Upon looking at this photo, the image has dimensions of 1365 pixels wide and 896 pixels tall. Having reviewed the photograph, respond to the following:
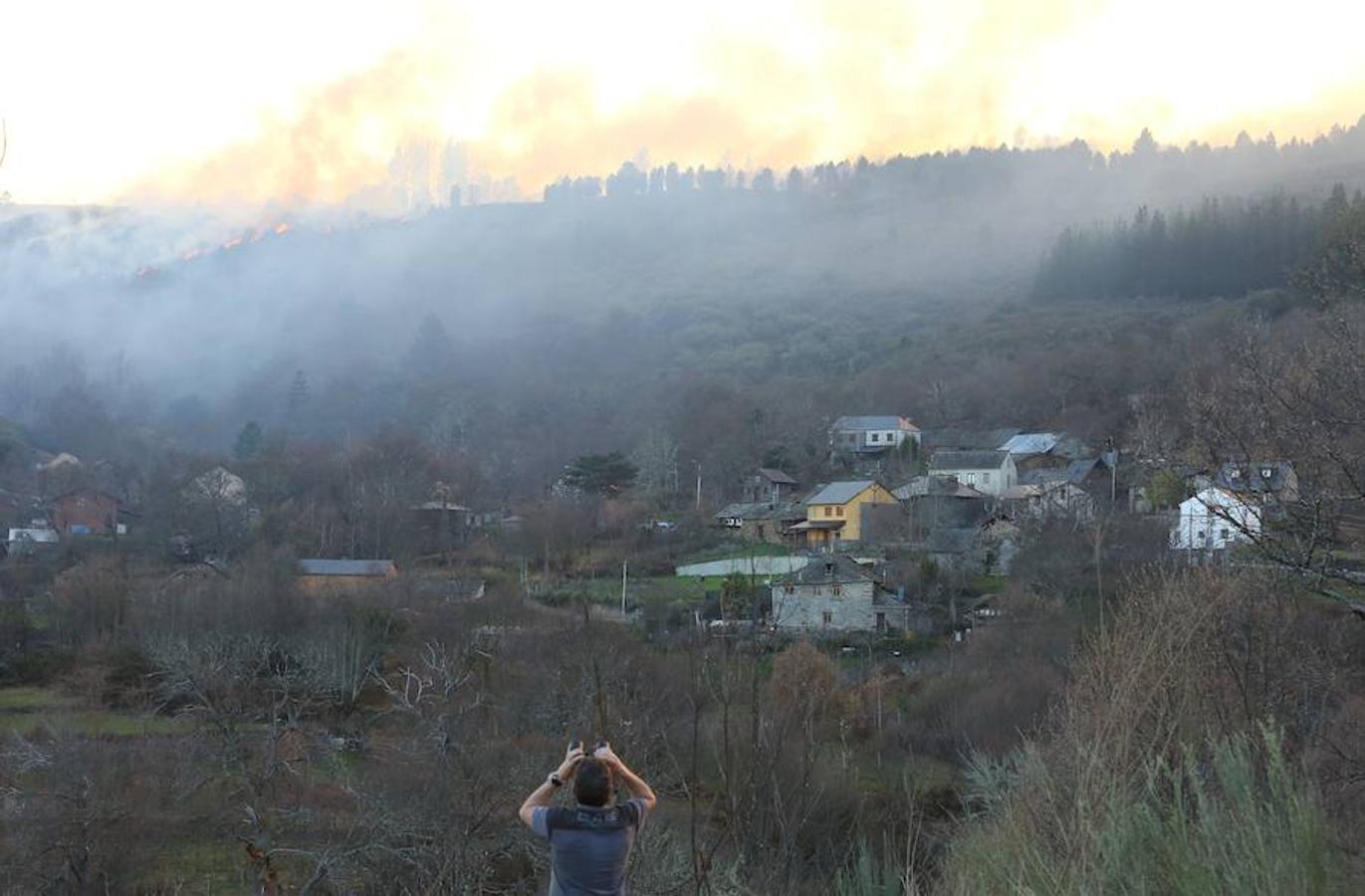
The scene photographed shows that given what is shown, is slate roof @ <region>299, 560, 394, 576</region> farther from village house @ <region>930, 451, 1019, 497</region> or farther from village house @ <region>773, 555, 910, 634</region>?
village house @ <region>930, 451, 1019, 497</region>

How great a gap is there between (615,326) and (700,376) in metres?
27.9

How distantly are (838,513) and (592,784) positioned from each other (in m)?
44.2

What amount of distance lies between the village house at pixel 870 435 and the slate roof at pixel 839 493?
11.4 m

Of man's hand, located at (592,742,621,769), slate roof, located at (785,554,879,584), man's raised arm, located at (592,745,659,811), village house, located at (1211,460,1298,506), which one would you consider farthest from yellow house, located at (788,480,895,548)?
man's hand, located at (592,742,621,769)

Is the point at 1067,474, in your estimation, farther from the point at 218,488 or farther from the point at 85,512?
the point at 85,512

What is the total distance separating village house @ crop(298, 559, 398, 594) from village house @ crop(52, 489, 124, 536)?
14787mm

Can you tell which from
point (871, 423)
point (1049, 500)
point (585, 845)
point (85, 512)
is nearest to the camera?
point (585, 845)

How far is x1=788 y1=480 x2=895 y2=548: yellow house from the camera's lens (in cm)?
4753

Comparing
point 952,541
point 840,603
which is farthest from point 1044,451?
point 840,603

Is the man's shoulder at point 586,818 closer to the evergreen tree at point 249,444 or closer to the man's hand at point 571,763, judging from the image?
the man's hand at point 571,763

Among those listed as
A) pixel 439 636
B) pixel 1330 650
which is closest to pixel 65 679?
pixel 439 636

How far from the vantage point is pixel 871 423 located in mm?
65125

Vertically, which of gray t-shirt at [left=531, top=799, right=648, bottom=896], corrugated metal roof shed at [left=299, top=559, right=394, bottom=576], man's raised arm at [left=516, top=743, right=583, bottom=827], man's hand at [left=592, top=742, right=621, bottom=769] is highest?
man's hand at [left=592, top=742, right=621, bottom=769]

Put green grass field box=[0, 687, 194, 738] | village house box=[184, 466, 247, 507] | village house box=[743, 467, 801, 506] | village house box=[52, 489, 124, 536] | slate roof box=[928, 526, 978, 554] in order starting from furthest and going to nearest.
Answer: village house box=[743, 467, 801, 506]
village house box=[52, 489, 124, 536]
village house box=[184, 466, 247, 507]
slate roof box=[928, 526, 978, 554]
green grass field box=[0, 687, 194, 738]
